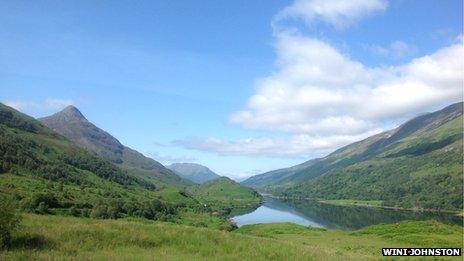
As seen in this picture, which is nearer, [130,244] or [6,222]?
[6,222]

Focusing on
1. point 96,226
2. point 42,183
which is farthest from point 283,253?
point 42,183

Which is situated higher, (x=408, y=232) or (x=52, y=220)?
(x=52, y=220)

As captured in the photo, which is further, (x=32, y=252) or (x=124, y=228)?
(x=124, y=228)

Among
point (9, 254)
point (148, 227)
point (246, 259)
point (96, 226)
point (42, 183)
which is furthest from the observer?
point (42, 183)

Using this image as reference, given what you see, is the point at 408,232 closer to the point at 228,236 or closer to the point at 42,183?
the point at 228,236

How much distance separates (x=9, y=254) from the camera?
61.8ft

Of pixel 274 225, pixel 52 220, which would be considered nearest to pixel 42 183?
pixel 274 225

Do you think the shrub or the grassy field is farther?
the grassy field

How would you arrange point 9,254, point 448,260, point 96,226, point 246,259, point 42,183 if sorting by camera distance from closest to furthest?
1. point 9,254
2. point 246,259
3. point 96,226
4. point 448,260
5. point 42,183

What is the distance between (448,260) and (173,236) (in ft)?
68.3

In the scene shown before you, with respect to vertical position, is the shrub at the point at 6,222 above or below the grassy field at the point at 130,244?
above

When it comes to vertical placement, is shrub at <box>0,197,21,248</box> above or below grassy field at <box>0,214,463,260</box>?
above

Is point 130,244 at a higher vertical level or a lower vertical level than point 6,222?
lower

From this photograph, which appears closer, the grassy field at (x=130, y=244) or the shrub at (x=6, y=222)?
the shrub at (x=6, y=222)
